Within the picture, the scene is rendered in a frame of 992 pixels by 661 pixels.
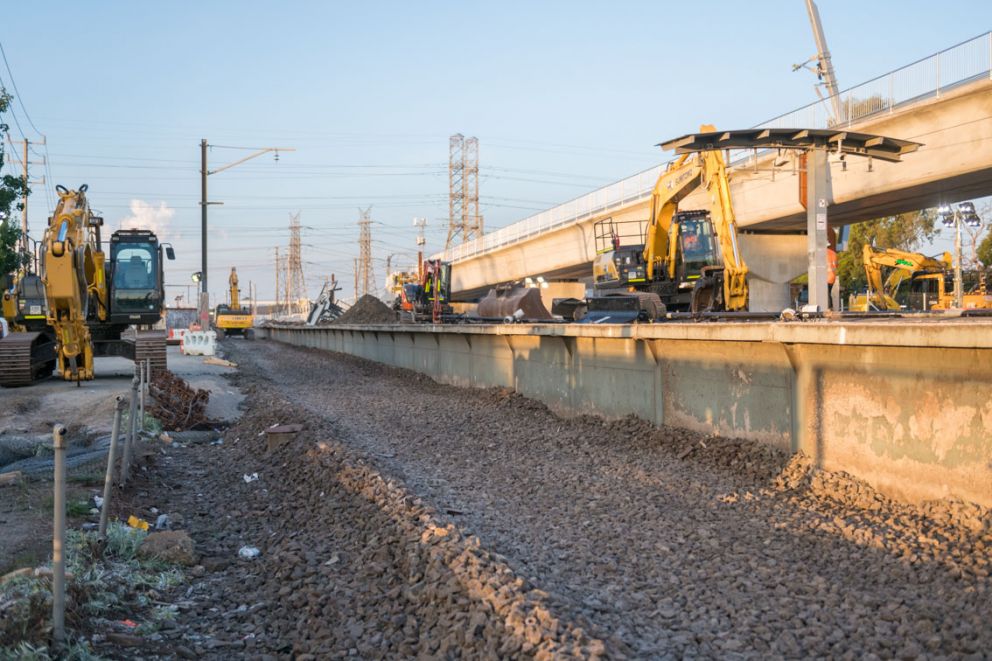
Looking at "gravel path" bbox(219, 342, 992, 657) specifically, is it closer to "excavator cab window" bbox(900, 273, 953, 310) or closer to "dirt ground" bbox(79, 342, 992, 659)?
"dirt ground" bbox(79, 342, 992, 659)

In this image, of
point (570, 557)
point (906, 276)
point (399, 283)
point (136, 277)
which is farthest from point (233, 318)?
point (570, 557)

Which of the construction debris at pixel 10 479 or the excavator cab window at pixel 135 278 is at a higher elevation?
the excavator cab window at pixel 135 278

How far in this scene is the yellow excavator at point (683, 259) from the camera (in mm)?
15875

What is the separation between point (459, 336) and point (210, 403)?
587cm

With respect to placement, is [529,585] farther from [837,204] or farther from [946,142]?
[837,204]

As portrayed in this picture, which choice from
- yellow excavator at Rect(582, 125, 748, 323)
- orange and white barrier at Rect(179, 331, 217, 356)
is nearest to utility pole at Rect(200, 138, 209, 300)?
orange and white barrier at Rect(179, 331, 217, 356)

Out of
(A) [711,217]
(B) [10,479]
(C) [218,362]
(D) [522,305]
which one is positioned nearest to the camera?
(B) [10,479]

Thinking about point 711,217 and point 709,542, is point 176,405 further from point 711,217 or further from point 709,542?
point 709,542

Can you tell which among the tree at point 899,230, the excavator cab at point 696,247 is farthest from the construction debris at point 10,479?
the tree at point 899,230

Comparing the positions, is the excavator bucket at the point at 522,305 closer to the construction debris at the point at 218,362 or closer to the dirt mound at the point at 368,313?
the construction debris at the point at 218,362

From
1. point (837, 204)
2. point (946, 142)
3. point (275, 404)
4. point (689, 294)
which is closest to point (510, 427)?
point (275, 404)

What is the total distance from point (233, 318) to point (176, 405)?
43.4 meters

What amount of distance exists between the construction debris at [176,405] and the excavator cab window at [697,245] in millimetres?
9594

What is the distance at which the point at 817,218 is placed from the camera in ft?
58.2
